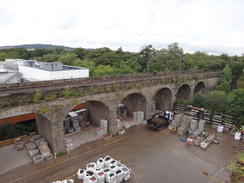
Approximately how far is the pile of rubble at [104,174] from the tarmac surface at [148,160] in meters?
0.76

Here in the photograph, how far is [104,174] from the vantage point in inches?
508

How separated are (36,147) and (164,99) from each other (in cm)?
2003

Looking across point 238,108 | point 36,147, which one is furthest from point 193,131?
point 36,147

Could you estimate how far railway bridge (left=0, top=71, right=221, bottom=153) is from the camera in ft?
46.0

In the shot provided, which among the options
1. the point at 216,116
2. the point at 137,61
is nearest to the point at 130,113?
the point at 216,116

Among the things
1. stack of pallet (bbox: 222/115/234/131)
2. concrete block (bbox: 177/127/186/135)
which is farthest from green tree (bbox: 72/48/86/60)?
stack of pallet (bbox: 222/115/234/131)

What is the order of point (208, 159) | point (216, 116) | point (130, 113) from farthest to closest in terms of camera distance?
point (130, 113), point (216, 116), point (208, 159)

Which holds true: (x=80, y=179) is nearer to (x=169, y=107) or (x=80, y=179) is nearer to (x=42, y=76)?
(x=169, y=107)

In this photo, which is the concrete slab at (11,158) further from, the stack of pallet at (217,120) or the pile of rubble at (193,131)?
the stack of pallet at (217,120)

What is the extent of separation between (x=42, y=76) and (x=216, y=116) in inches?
1205

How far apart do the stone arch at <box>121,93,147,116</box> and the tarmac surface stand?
4586mm

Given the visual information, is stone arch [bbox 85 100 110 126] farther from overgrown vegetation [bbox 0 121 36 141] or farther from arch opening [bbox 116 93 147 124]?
overgrown vegetation [bbox 0 121 36 141]

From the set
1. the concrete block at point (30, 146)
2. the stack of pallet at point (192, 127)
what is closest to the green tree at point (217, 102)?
the stack of pallet at point (192, 127)

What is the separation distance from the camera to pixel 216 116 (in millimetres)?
23406
